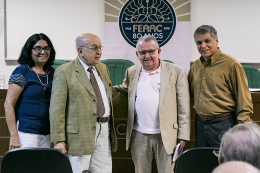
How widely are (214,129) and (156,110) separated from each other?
49 centimetres

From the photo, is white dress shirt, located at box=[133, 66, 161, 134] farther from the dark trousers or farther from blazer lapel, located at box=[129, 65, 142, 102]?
the dark trousers

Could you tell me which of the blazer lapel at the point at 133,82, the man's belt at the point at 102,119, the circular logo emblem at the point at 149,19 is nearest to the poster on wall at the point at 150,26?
the circular logo emblem at the point at 149,19

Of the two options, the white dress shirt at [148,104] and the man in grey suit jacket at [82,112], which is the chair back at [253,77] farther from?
the man in grey suit jacket at [82,112]

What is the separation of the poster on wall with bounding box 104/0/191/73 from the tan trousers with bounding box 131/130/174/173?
321 centimetres

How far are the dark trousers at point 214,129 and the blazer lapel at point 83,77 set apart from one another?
0.94 meters

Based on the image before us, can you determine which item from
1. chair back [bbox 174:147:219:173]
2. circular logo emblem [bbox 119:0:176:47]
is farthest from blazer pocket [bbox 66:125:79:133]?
circular logo emblem [bbox 119:0:176:47]

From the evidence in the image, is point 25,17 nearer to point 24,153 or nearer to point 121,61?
point 121,61

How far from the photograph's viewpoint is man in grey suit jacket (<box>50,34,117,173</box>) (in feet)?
6.60

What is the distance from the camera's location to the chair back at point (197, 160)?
4.68ft

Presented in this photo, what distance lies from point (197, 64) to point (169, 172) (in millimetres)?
953

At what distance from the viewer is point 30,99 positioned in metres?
2.08

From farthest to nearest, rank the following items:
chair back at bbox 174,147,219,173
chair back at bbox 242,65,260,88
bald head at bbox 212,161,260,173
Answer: chair back at bbox 242,65,260,88 < chair back at bbox 174,147,219,173 < bald head at bbox 212,161,260,173

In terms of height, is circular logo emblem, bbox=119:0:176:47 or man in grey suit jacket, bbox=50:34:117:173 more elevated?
circular logo emblem, bbox=119:0:176:47

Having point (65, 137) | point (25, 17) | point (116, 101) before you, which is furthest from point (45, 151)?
point (25, 17)
